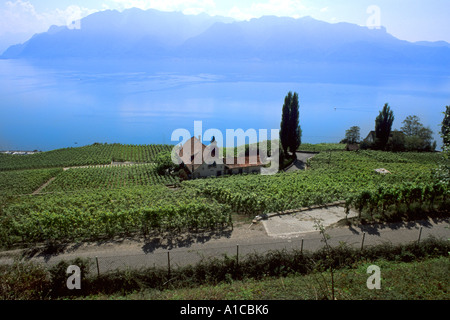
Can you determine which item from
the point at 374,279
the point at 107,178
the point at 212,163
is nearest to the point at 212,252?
the point at 374,279

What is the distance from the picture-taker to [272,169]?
122ft

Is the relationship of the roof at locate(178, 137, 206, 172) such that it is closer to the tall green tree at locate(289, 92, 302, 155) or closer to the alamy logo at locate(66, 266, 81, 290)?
the tall green tree at locate(289, 92, 302, 155)

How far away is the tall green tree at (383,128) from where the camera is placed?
48.4 meters

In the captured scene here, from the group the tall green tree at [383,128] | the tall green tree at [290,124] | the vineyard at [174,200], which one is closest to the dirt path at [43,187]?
the vineyard at [174,200]

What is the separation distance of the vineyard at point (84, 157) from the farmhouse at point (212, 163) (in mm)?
14950

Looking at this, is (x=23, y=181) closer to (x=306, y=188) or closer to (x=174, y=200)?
(x=174, y=200)

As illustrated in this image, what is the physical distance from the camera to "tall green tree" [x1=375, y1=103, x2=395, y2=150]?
159ft

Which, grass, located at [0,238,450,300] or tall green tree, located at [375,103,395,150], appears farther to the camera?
tall green tree, located at [375,103,395,150]

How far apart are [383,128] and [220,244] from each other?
45187mm

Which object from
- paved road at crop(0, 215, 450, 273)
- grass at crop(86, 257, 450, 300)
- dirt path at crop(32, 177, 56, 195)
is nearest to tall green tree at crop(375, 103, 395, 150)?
paved road at crop(0, 215, 450, 273)

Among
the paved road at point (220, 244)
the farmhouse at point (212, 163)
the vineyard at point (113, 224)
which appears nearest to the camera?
the paved road at point (220, 244)

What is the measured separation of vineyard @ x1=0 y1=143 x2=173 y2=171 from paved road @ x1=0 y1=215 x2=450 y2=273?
36.4m

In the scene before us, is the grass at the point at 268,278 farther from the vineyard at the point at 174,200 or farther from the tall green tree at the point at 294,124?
the tall green tree at the point at 294,124

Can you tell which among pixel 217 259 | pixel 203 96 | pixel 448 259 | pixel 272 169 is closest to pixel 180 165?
pixel 272 169
